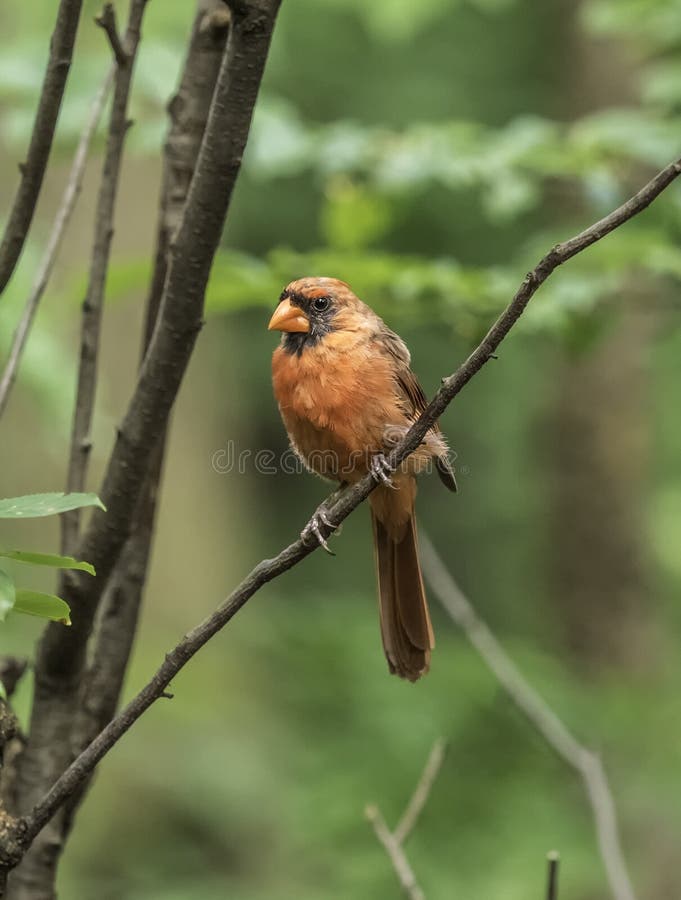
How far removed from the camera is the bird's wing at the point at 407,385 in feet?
12.1

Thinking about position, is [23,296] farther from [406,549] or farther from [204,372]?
[204,372]

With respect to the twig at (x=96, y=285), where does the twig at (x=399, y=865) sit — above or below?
below

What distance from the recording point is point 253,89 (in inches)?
85.7

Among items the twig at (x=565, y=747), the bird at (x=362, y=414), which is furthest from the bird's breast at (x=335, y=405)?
the twig at (x=565, y=747)

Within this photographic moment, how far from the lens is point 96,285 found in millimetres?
2768

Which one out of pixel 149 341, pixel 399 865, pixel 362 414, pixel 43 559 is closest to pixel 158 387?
pixel 149 341

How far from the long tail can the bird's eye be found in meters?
0.67

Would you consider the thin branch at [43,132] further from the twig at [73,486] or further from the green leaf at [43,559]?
the green leaf at [43,559]

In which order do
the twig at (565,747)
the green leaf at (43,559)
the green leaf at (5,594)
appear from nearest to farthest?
the green leaf at (5,594) < the green leaf at (43,559) < the twig at (565,747)

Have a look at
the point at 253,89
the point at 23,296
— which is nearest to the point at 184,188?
the point at 253,89

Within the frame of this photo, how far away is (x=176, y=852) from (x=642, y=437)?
4528 mm

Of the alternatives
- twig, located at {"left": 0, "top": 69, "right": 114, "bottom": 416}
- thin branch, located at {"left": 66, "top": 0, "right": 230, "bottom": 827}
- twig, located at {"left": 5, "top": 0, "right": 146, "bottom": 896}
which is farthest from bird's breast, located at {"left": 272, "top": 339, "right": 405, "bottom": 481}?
twig, located at {"left": 0, "top": 69, "right": 114, "bottom": 416}

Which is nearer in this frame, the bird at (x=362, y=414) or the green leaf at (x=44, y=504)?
the green leaf at (x=44, y=504)

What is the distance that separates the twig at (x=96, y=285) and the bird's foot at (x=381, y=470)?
0.68 meters
